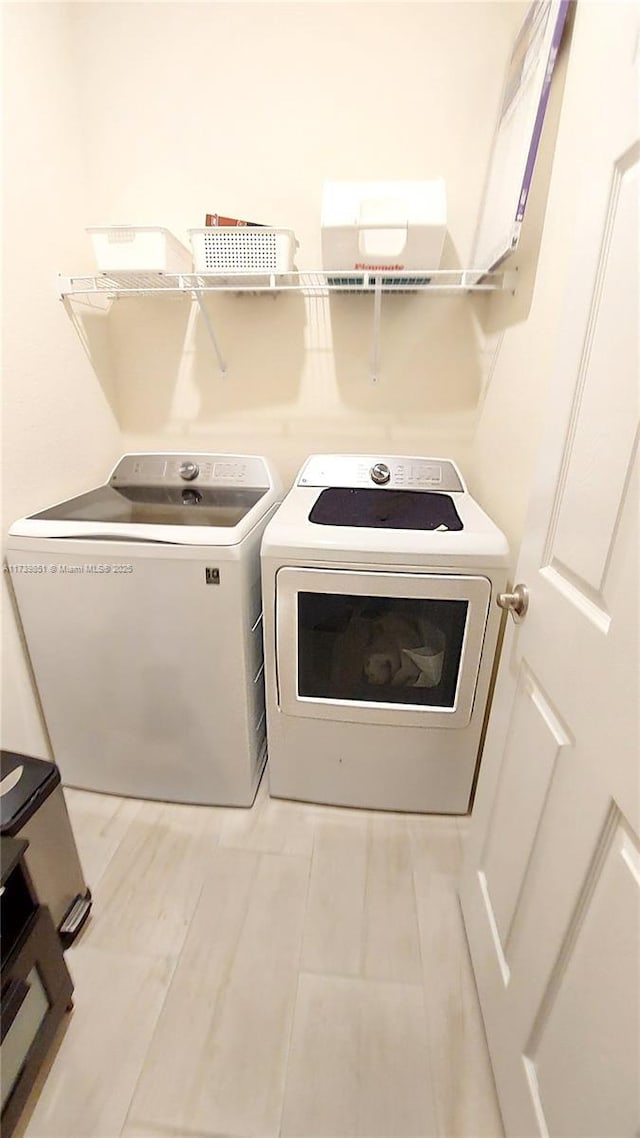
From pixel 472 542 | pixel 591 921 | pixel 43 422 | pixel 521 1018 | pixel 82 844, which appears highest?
pixel 43 422

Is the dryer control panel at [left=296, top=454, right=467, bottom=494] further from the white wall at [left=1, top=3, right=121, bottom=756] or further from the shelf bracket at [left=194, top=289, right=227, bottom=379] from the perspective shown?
the white wall at [left=1, top=3, right=121, bottom=756]

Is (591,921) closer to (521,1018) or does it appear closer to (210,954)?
(521,1018)

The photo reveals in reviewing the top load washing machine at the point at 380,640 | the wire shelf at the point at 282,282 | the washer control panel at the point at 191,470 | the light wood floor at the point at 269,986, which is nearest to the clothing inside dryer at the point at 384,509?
the top load washing machine at the point at 380,640

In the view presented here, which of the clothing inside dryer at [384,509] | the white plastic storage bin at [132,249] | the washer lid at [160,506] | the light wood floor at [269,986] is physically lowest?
the light wood floor at [269,986]

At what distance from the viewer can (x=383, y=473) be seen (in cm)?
169

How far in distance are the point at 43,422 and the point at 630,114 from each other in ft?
5.09

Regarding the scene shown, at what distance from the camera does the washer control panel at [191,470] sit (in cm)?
172

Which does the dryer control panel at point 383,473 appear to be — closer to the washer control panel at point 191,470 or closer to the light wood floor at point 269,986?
the washer control panel at point 191,470

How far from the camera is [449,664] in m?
1.39

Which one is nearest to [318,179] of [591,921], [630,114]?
[630,114]

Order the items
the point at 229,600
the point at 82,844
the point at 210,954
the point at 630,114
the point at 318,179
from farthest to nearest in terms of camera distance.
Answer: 1. the point at 318,179
2. the point at 82,844
3. the point at 229,600
4. the point at 210,954
5. the point at 630,114

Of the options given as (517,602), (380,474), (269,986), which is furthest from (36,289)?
(269,986)

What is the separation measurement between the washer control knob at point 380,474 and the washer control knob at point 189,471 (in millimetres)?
639

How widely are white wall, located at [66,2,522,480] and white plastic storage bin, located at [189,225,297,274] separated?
0.29 m
